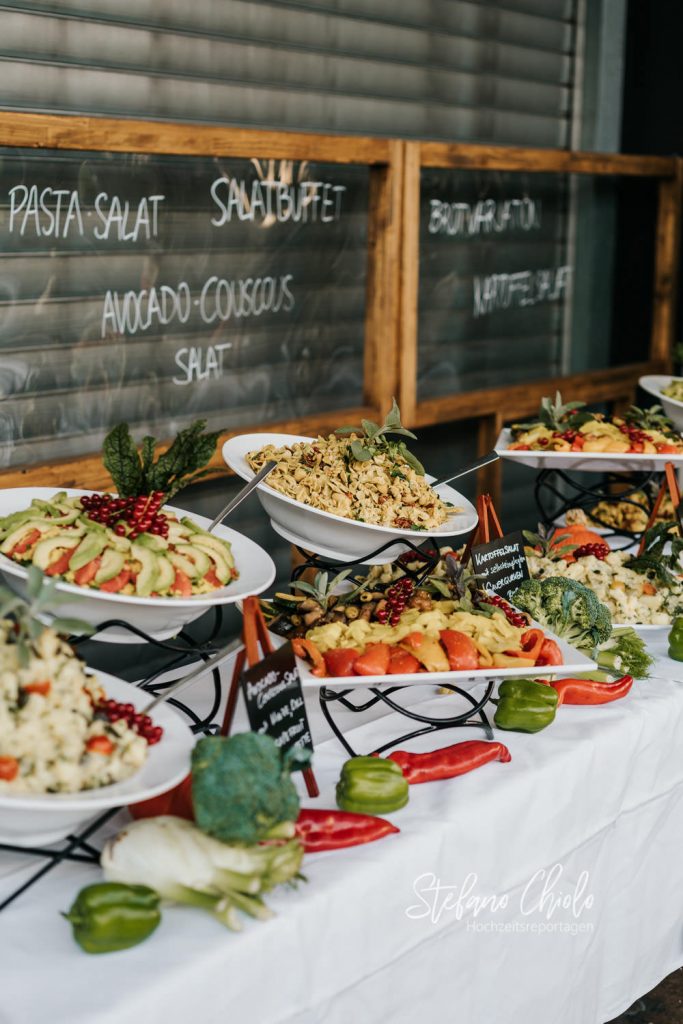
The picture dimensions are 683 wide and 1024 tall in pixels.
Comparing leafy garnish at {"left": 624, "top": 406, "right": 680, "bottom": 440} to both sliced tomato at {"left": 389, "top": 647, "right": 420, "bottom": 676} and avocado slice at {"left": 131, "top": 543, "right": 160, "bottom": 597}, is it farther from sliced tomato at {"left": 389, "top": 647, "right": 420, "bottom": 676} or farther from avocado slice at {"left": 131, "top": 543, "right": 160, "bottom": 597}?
avocado slice at {"left": 131, "top": 543, "right": 160, "bottom": 597}

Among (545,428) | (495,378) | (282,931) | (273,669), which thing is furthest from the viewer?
(495,378)

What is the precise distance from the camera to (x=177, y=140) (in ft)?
8.77

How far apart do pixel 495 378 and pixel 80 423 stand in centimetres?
194

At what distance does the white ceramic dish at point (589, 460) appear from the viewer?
2.52m

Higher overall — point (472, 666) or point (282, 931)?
point (472, 666)

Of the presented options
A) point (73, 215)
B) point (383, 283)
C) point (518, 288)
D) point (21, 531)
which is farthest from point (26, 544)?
point (518, 288)

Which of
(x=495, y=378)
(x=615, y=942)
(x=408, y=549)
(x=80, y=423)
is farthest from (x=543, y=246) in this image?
(x=615, y=942)

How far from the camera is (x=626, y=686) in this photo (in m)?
1.99

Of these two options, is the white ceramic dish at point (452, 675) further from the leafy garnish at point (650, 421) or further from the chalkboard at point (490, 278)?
the chalkboard at point (490, 278)

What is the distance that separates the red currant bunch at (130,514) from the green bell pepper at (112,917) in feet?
1.84

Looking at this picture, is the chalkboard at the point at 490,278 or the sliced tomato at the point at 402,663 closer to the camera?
the sliced tomato at the point at 402,663

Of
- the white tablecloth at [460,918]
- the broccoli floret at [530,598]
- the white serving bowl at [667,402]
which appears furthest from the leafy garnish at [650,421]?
the broccoli floret at [530,598]

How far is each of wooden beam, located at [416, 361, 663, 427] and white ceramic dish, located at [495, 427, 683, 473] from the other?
99 centimetres

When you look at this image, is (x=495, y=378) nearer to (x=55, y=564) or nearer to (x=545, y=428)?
(x=545, y=428)
